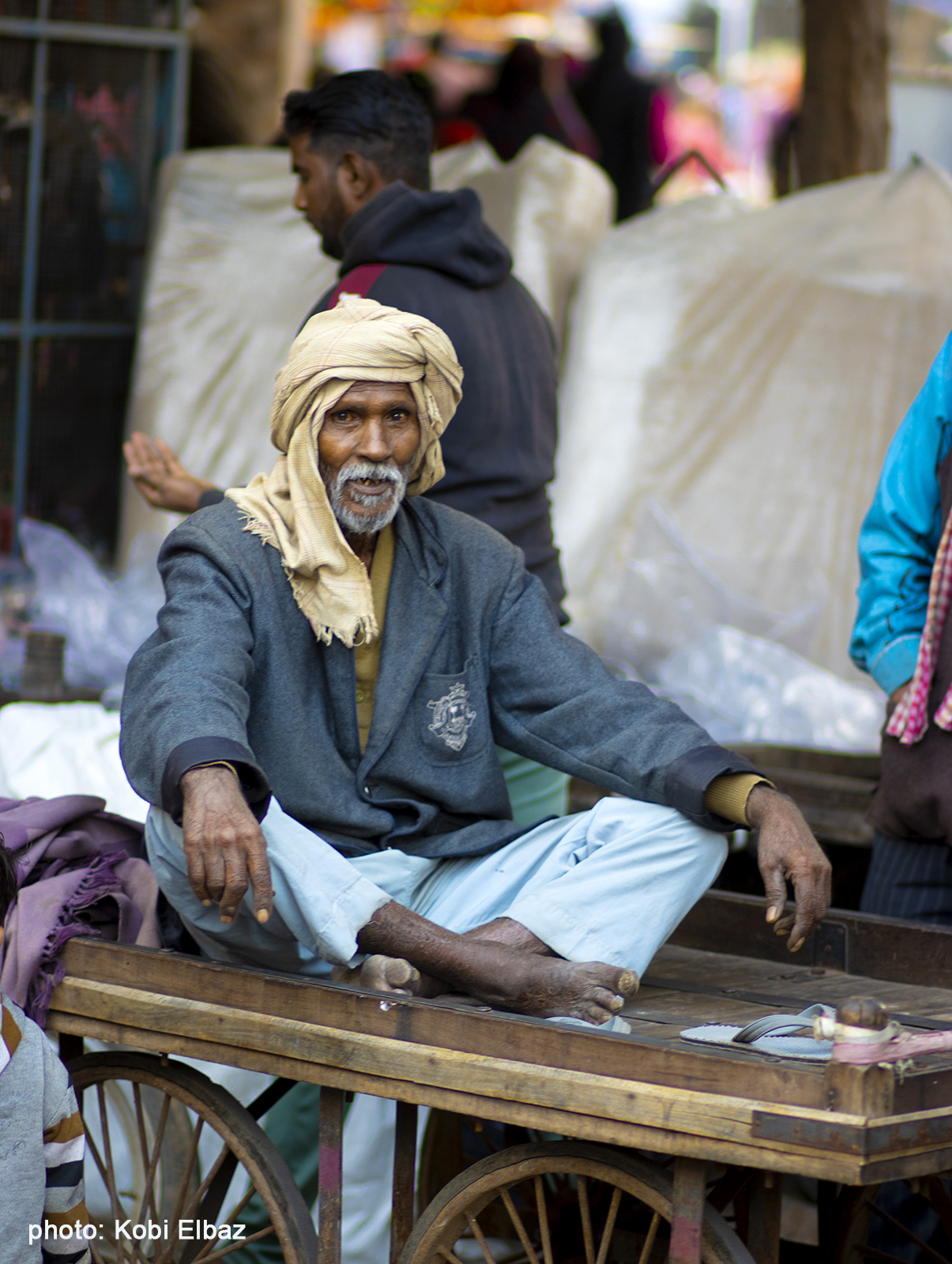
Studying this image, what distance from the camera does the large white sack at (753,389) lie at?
17.5 feet

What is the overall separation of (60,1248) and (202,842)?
580 mm

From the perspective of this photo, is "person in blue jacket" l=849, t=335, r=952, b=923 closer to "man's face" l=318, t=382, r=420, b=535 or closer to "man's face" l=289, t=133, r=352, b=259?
"man's face" l=318, t=382, r=420, b=535

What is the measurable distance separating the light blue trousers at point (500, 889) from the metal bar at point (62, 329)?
4.06m

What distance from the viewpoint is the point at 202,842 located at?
216 centimetres

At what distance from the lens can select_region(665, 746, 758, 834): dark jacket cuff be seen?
8.29ft

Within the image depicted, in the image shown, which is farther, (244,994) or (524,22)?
(524,22)

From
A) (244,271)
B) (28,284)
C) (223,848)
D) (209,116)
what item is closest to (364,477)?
(223,848)

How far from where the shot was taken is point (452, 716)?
Answer: 8.91 ft

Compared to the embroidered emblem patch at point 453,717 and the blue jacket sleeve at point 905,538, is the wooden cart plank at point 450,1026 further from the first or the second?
the blue jacket sleeve at point 905,538

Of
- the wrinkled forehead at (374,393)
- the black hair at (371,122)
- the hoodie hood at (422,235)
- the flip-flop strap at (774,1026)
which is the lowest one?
the flip-flop strap at (774,1026)

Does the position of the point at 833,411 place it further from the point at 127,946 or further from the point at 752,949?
the point at 127,946

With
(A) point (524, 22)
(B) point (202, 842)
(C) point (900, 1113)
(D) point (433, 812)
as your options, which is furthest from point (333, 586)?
(A) point (524, 22)

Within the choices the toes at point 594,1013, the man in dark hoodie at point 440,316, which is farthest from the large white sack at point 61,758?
the toes at point 594,1013

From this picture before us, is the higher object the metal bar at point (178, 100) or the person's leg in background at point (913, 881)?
the metal bar at point (178, 100)
